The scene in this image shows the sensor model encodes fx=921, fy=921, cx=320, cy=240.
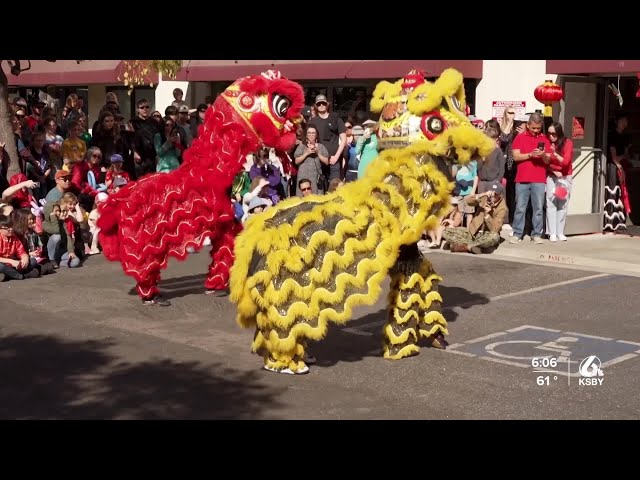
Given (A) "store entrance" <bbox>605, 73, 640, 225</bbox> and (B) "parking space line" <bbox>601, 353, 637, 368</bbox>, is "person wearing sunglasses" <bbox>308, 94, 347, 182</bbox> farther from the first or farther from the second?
(B) "parking space line" <bbox>601, 353, 637, 368</bbox>

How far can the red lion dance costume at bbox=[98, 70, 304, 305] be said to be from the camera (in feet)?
29.4

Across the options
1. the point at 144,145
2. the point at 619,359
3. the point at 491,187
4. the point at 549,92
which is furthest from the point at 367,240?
the point at 144,145

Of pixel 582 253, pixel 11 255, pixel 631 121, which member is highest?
pixel 631 121

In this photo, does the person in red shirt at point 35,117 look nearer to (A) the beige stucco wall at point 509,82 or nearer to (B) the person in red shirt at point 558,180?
(A) the beige stucco wall at point 509,82

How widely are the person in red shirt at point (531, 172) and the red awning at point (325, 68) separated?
6.96 ft

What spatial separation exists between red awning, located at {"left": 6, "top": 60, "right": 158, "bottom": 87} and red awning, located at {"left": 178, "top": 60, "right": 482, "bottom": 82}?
277 centimetres

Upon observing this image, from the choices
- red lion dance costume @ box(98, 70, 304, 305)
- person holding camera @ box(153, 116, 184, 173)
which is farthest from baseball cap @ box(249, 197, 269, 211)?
red lion dance costume @ box(98, 70, 304, 305)

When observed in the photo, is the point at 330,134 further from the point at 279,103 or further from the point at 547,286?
the point at 279,103

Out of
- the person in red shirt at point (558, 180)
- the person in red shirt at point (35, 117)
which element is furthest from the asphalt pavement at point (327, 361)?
the person in red shirt at point (35, 117)

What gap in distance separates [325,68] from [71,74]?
10.3 metres

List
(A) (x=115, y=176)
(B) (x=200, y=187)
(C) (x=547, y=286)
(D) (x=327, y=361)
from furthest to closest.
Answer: (A) (x=115, y=176)
(C) (x=547, y=286)
(B) (x=200, y=187)
(D) (x=327, y=361)

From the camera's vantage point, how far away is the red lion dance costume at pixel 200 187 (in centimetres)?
895

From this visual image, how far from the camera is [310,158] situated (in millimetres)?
14023

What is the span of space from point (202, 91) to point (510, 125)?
10.4 metres
